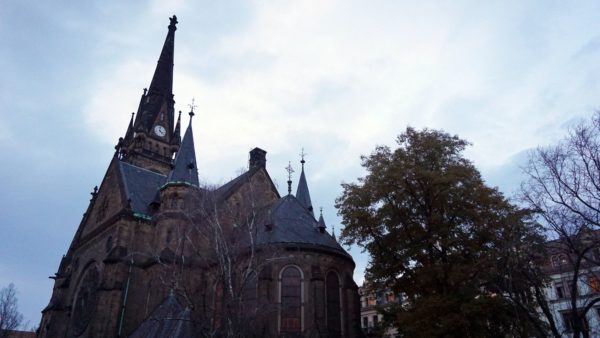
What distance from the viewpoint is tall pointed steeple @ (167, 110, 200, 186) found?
103 ft

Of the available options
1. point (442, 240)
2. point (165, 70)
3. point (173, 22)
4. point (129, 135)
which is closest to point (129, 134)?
point (129, 135)

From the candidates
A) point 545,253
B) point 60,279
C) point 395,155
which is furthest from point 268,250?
point 60,279

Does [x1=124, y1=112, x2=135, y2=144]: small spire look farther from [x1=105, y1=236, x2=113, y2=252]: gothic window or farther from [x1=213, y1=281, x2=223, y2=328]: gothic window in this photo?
[x1=213, y1=281, x2=223, y2=328]: gothic window

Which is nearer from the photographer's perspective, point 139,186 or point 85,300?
point 85,300

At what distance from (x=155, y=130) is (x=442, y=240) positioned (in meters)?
42.5

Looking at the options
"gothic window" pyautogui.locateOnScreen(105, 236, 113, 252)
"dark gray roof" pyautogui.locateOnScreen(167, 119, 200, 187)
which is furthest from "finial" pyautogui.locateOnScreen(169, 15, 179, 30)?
"gothic window" pyautogui.locateOnScreen(105, 236, 113, 252)

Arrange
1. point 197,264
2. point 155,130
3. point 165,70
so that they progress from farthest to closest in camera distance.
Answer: point 165,70
point 155,130
point 197,264

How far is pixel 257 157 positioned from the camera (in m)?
38.0

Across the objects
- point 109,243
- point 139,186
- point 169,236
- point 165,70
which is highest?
point 165,70

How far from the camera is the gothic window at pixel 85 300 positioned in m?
29.3

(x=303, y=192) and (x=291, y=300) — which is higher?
(x=303, y=192)

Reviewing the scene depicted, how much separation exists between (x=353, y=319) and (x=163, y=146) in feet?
118

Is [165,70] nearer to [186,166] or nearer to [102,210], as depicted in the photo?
[102,210]

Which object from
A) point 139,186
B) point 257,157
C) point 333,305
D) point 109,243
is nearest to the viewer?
point 333,305
